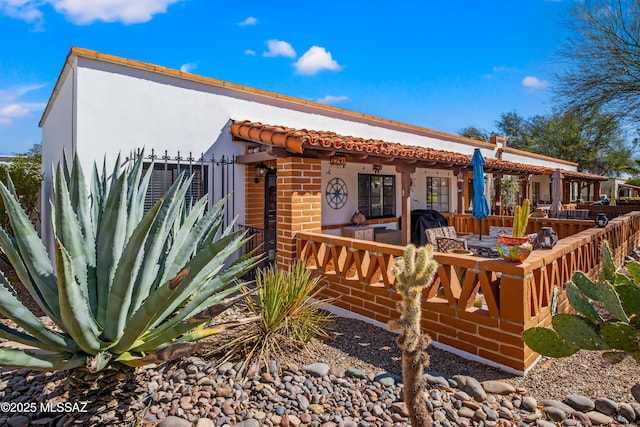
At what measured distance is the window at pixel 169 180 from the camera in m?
7.18

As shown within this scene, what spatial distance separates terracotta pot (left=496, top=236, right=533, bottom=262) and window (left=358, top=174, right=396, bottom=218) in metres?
7.51

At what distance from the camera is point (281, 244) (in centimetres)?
666

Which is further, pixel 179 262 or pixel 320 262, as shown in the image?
pixel 320 262

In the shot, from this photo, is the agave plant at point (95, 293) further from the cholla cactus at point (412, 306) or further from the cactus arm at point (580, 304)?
the cactus arm at point (580, 304)

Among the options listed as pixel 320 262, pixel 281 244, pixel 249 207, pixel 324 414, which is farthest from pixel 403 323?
pixel 249 207

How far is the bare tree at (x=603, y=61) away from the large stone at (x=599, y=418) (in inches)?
503

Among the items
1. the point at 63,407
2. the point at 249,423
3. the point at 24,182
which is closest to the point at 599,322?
the point at 249,423

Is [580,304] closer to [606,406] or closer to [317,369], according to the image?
[606,406]

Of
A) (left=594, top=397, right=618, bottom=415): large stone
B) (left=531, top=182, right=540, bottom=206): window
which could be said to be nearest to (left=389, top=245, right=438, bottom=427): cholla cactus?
(left=594, top=397, right=618, bottom=415): large stone

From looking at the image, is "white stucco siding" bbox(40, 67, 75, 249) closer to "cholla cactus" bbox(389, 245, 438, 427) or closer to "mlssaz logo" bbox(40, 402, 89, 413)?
"mlssaz logo" bbox(40, 402, 89, 413)

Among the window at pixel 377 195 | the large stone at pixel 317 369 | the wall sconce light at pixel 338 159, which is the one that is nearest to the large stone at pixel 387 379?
the large stone at pixel 317 369

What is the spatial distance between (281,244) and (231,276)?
10.7ft

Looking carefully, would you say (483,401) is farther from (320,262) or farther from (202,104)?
(202,104)

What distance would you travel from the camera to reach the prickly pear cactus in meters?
2.54
